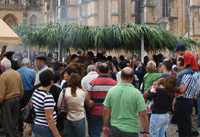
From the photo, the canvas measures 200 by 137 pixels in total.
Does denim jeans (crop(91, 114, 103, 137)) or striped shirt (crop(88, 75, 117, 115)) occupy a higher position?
striped shirt (crop(88, 75, 117, 115))

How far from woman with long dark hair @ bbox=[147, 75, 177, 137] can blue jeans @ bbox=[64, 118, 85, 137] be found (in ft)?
4.80

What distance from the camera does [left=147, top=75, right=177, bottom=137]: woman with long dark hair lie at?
4.51 meters

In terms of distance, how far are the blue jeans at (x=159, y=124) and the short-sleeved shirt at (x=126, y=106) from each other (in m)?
1.21

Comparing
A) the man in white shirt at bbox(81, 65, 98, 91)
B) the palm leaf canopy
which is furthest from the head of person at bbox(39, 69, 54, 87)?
the palm leaf canopy

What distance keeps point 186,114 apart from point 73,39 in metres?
5.71

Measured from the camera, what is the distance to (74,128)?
402 centimetres

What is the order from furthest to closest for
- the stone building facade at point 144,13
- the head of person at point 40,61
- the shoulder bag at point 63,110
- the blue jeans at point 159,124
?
the stone building facade at point 144,13, the head of person at point 40,61, the blue jeans at point 159,124, the shoulder bag at point 63,110

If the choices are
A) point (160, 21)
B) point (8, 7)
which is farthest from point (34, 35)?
point (8, 7)

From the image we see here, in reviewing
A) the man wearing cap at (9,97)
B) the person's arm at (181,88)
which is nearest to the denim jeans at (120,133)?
the person's arm at (181,88)

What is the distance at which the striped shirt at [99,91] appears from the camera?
4586 millimetres

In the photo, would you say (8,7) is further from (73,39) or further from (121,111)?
(121,111)

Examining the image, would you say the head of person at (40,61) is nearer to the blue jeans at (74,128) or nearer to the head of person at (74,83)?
the head of person at (74,83)

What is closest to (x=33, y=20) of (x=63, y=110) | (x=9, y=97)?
(x=9, y=97)

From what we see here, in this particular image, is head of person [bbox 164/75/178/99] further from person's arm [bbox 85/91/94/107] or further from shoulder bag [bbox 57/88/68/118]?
shoulder bag [bbox 57/88/68/118]
